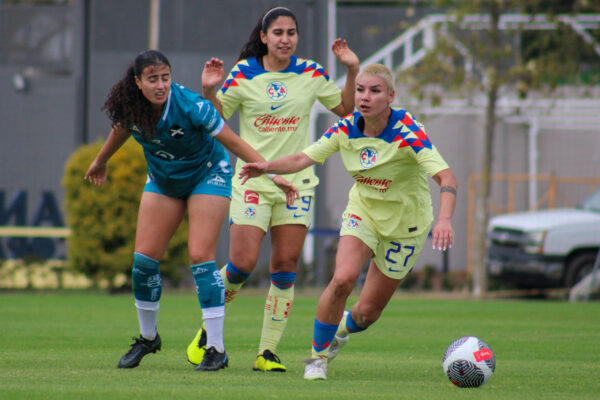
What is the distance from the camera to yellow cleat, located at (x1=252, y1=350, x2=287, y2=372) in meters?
7.14

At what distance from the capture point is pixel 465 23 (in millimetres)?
18500

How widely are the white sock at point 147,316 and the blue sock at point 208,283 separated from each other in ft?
1.47

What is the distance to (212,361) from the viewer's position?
6938 millimetres

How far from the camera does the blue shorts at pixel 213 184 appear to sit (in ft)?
23.4

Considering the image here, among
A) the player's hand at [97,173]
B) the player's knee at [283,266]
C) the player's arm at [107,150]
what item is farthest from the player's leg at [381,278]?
the player's hand at [97,173]

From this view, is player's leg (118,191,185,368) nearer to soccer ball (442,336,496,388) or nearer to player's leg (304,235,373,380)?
player's leg (304,235,373,380)

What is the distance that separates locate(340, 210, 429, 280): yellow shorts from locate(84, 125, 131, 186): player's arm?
1.69m

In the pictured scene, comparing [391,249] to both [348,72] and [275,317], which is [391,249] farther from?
[348,72]

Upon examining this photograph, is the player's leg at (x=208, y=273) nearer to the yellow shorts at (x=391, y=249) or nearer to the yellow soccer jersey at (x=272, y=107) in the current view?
the yellow soccer jersey at (x=272, y=107)

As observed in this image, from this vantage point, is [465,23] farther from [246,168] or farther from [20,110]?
[246,168]

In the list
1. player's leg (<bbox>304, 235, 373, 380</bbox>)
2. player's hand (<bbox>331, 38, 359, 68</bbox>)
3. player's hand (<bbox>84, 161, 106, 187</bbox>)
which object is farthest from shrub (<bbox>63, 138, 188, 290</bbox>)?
player's leg (<bbox>304, 235, 373, 380</bbox>)

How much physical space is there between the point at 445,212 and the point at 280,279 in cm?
181

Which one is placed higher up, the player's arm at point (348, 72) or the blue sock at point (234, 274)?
the player's arm at point (348, 72)

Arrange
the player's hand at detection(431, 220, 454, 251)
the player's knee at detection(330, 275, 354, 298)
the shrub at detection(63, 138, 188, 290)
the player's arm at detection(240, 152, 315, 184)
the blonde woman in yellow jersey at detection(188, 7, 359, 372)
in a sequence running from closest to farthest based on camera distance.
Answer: the player's hand at detection(431, 220, 454, 251), the player's knee at detection(330, 275, 354, 298), the player's arm at detection(240, 152, 315, 184), the blonde woman in yellow jersey at detection(188, 7, 359, 372), the shrub at detection(63, 138, 188, 290)
